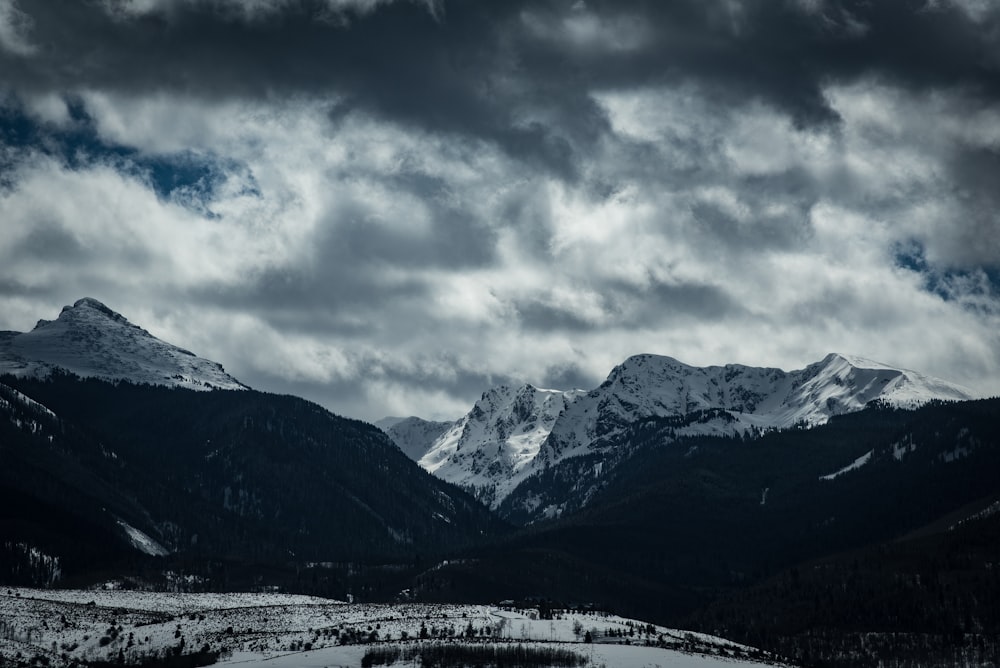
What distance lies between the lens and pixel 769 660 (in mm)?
184625

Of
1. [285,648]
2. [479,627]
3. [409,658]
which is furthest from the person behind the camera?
[479,627]

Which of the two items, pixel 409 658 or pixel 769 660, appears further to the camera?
pixel 769 660

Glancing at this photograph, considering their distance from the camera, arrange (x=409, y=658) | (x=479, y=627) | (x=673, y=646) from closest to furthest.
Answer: (x=409, y=658)
(x=673, y=646)
(x=479, y=627)

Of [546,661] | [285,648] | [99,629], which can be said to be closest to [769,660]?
[546,661]

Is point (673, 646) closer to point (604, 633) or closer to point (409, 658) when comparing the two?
point (604, 633)

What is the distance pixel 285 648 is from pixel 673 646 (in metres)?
56.1

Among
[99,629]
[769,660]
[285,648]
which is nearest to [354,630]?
[285,648]

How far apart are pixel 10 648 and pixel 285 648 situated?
3807cm

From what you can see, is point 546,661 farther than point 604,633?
No

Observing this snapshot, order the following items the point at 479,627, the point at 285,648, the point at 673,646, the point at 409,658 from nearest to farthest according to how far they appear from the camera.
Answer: the point at 409,658
the point at 285,648
the point at 673,646
the point at 479,627

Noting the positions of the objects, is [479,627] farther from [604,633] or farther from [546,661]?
[546,661]

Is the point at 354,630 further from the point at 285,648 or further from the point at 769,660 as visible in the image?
the point at 769,660

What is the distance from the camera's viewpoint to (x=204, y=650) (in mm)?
173250

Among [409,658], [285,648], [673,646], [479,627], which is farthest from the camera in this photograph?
[479,627]
